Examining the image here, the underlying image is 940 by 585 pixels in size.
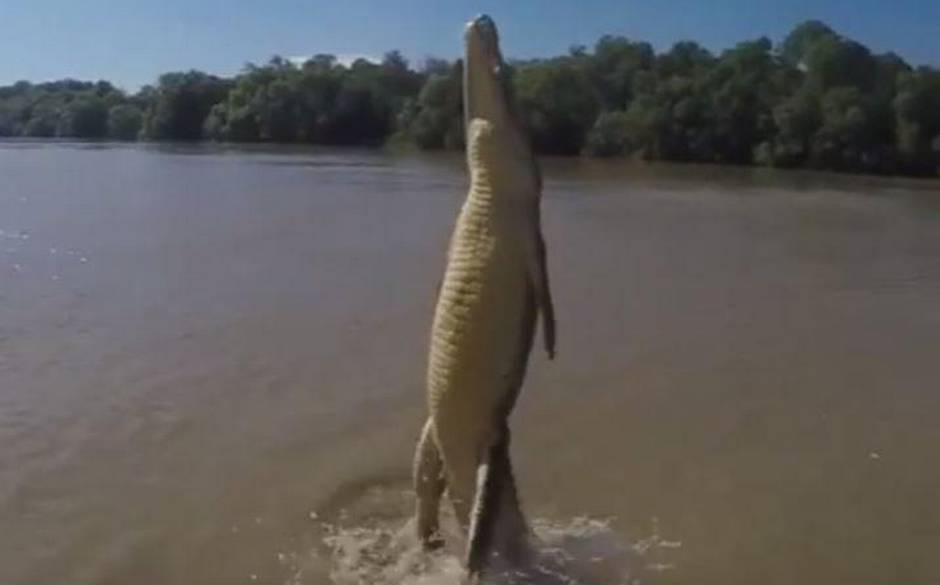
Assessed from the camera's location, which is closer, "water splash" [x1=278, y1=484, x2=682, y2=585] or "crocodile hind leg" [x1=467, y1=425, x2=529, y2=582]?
"crocodile hind leg" [x1=467, y1=425, x2=529, y2=582]

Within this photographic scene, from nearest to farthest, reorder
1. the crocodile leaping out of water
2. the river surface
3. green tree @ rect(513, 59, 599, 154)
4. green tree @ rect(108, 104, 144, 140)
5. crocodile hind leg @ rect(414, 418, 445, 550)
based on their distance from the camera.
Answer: the crocodile leaping out of water, crocodile hind leg @ rect(414, 418, 445, 550), the river surface, green tree @ rect(513, 59, 599, 154), green tree @ rect(108, 104, 144, 140)

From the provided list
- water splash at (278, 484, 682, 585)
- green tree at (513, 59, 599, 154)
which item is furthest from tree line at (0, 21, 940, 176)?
water splash at (278, 484, 682, 585)

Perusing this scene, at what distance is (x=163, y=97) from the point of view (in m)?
88.1

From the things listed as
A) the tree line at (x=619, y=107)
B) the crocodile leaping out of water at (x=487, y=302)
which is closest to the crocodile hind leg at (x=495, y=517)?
the crocodile leaping out of water at (x=487, y=302)

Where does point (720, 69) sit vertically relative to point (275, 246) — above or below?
above

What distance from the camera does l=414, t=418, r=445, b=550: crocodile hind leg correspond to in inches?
210

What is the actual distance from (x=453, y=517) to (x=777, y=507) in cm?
188

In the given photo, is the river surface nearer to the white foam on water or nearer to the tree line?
the white foam on water

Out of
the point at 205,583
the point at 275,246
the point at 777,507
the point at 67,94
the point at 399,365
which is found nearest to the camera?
the point at 205,583

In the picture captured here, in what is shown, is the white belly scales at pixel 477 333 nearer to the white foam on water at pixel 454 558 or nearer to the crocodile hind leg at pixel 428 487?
the crocodile hind leg at pixel 428 487

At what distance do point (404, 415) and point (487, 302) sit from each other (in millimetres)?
3303

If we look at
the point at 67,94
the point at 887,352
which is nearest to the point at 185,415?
the point at 887,352

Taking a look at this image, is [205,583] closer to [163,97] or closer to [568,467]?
[568,467]

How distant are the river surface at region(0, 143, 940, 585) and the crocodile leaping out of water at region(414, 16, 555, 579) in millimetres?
559
